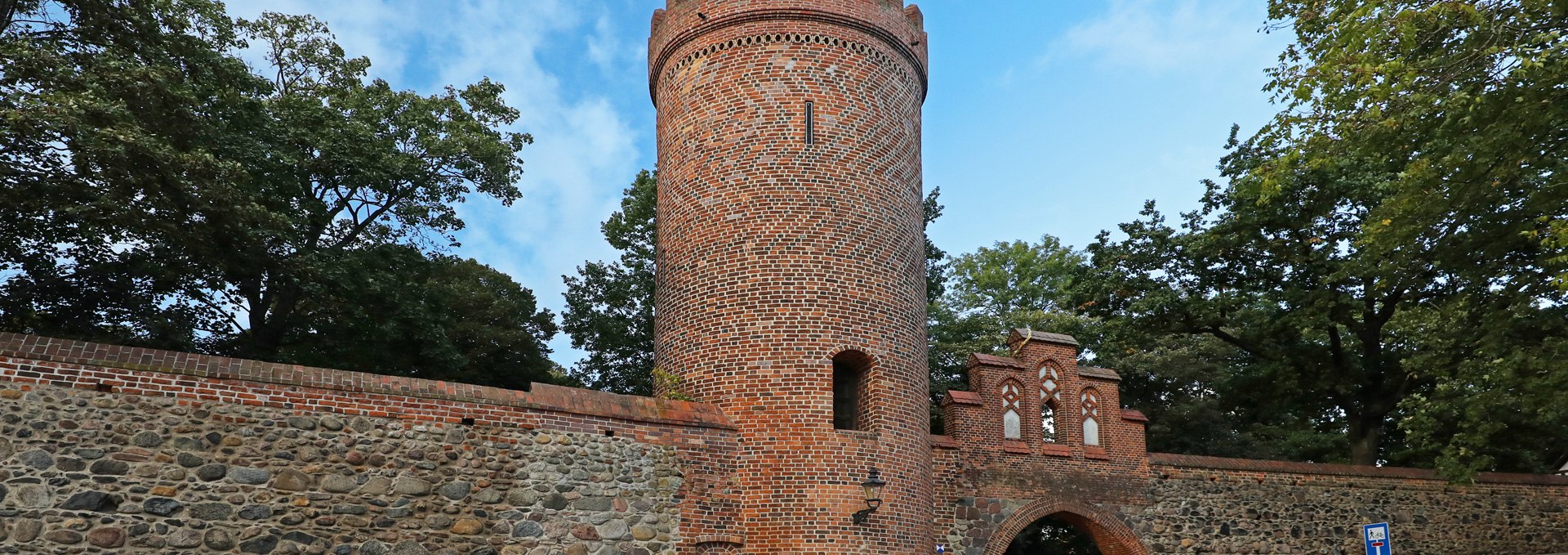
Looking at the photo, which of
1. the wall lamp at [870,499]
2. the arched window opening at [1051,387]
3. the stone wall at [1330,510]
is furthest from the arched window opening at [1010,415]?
the wall lamp at [870,499]

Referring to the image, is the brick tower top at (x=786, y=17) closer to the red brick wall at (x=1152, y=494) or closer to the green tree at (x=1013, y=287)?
the red brick wall at (x=1152, y=494)

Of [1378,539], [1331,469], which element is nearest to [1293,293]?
[1331,469]

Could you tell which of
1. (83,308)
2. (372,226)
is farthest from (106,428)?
(372,226)

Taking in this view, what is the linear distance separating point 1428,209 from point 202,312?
58.3 feet

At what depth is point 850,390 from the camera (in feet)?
43.1

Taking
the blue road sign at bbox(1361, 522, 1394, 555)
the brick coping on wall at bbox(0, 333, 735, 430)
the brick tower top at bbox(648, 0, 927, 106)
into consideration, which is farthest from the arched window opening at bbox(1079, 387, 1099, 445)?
the brick coping on wall at bbox(0, 333, 735, 430)

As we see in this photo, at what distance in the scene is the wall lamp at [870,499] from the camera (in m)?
11.9

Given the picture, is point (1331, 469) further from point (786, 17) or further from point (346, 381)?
point (346, 381)

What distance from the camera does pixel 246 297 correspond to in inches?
704

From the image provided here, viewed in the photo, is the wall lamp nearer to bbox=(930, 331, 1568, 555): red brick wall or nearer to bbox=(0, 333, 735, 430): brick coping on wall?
bbox=(0, 333, 735, 430): brick coping on wall

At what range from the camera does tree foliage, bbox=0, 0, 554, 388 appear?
13.0 m

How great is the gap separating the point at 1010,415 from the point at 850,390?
9.74 ft

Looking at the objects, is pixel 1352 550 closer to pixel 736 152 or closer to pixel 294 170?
pixel 736 152

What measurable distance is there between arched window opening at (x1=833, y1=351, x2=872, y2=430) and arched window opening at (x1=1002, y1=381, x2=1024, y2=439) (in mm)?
2781
